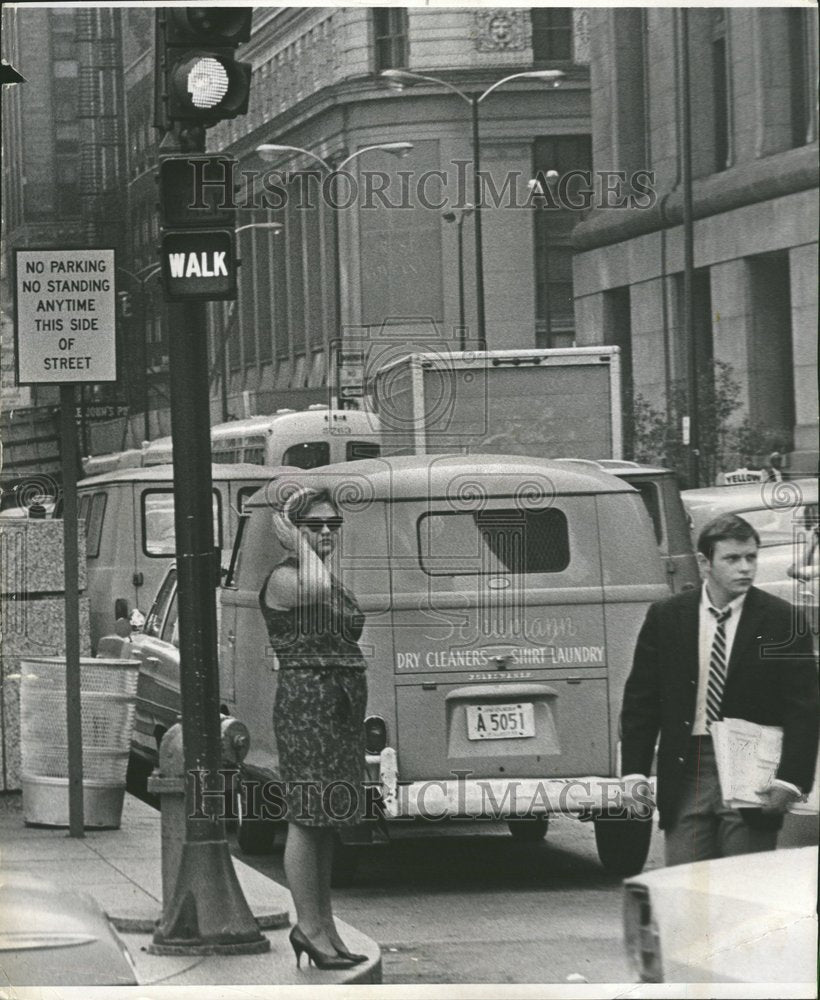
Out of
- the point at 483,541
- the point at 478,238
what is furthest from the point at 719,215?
the point at 483,541

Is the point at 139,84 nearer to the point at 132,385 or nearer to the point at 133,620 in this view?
the point at 132,385

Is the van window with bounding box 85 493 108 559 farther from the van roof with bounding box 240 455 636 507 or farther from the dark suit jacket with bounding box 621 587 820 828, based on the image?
the dark suit jacket with bounding box 621 587 820 828

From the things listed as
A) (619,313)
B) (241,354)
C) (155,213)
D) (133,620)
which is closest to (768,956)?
(619,313)

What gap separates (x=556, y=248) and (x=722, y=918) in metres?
2.43

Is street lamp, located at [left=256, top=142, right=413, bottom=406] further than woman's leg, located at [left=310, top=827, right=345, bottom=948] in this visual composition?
No

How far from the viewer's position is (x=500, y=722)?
8320mm

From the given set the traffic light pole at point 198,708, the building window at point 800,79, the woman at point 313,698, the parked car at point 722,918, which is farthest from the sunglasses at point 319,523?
the building window at point 800,79

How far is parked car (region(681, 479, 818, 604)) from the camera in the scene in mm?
7027

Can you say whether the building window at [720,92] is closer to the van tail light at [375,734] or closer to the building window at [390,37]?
the building window at [390,37]

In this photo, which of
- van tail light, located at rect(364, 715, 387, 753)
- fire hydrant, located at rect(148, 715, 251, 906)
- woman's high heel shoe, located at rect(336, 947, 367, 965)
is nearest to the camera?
woman's high heel shoe, located at rect(336, 947, 367, 965)

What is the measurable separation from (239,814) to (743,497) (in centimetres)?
215

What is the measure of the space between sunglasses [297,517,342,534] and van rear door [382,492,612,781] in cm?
21

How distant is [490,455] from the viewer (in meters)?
7.34

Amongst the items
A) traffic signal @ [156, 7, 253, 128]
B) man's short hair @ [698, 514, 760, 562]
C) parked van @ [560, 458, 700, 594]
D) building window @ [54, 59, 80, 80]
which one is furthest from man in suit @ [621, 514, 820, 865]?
building window @ [54, 59, 80, 80]
